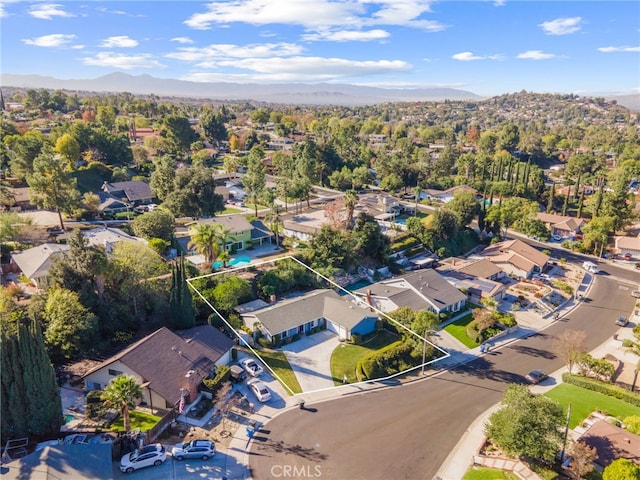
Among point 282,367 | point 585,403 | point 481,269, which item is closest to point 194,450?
point 282,367

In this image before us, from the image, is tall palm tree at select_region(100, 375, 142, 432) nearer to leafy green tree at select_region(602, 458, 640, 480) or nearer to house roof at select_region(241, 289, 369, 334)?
house roof at select_region(241, 289, 369, 334)

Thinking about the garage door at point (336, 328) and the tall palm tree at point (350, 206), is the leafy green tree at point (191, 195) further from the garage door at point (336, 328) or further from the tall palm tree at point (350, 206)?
the garage door at point (336, 328)

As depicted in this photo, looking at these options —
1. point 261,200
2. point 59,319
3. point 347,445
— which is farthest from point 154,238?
point 347,445

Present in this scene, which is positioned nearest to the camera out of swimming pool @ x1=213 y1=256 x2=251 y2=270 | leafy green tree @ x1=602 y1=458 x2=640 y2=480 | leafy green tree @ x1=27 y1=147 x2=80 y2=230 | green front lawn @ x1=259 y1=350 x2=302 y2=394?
leafy green tree @ x1=602 y1=458 x2=640 y2=480

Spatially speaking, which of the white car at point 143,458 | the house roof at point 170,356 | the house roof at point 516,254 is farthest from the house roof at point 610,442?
the house roof at point 516,254

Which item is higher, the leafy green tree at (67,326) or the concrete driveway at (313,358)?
the leafy green tree at (67,326)

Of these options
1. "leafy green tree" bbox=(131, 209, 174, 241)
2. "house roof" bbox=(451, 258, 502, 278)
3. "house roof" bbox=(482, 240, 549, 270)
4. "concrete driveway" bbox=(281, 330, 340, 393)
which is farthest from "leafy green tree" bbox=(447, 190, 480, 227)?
"leafy green tree" bbox=(131, 209, 174, 241)

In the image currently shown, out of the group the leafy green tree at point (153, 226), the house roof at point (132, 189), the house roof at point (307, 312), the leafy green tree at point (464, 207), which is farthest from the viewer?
the house roof at point (132, 189)
